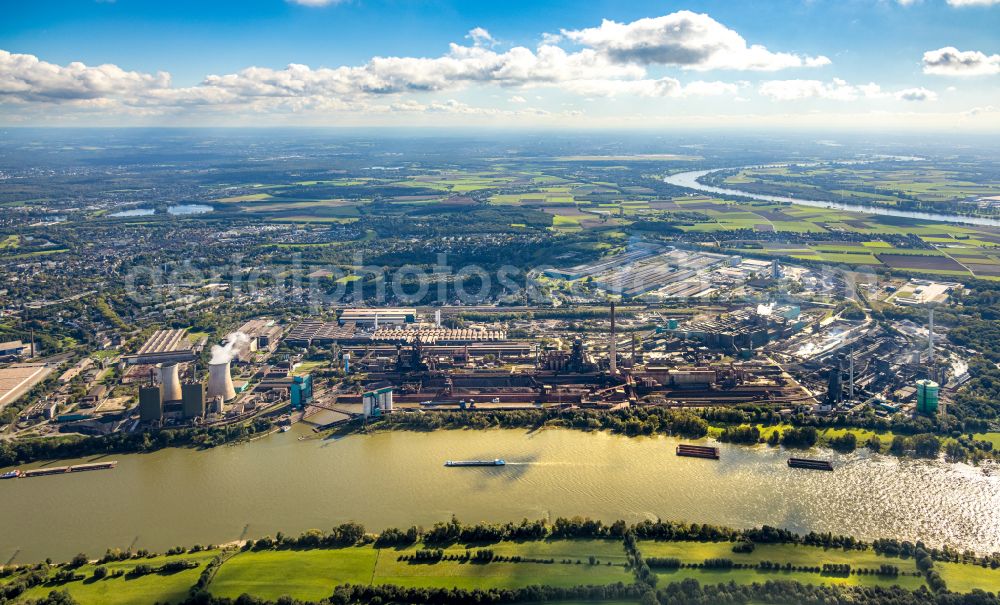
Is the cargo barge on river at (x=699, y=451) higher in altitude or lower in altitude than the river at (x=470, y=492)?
higher

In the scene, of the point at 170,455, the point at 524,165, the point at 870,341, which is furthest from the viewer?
the point at 524,165

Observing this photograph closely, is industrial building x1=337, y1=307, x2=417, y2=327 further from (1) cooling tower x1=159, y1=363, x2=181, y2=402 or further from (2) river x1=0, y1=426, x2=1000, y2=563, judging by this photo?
(2) river x1=0, y1=426, x2=1000, y2=563

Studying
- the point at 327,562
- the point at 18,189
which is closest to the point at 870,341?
the point at 327,562

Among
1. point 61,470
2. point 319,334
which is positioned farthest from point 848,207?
point 61,470

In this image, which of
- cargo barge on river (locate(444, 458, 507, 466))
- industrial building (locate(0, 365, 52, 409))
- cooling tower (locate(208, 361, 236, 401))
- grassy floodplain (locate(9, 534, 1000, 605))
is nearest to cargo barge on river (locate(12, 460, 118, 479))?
cooling tower (locate(208, 361, 236, 401))

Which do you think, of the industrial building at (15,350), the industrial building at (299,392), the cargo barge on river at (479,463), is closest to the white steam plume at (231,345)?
the industrial building at (299,392)

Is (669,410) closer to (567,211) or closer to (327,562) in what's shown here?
(327,562)

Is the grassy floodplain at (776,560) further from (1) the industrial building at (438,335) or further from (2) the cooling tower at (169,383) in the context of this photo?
(1) the industrial building at (438,335)
